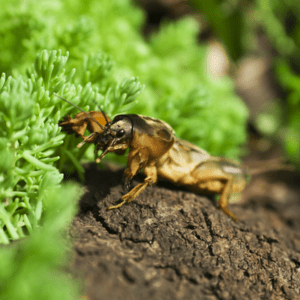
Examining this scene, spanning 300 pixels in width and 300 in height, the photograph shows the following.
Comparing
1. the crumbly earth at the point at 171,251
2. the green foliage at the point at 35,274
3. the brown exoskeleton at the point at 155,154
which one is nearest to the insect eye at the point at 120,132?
the brown exoskeleton at the point at 155,154

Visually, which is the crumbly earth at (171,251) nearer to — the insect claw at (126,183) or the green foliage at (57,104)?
the insect claw at (126,183)

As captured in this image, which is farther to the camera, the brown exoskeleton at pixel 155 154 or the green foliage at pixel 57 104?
the brown exoskeleton at pixel 155 154

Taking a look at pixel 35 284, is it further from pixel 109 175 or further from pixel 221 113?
pixel 221 113

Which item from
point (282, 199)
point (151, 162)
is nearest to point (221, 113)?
point (282, 199)

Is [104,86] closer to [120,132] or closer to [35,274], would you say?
[120,132]

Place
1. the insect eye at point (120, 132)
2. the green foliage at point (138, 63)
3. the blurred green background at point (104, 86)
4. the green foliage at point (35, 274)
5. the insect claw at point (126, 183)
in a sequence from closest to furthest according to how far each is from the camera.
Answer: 1. the green foliage at point (35, 274)
2. the blurred green background at point (104, 86)
3. the insect eye at point (120, 132)
4. the insect claw at point (126, 183)
5. the green foliage at point (138, 63)

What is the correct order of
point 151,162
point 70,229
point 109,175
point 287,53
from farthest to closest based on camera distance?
point 287,53 < point 109,175 < point 151,162 < point 70,229
